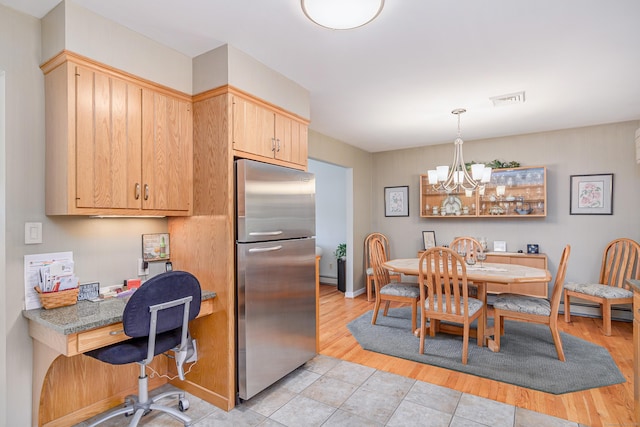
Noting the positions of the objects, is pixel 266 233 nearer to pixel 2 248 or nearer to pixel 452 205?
pixel 2 248

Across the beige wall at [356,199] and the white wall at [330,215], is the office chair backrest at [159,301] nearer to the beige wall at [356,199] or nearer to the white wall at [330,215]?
the beige wall at [356,199]

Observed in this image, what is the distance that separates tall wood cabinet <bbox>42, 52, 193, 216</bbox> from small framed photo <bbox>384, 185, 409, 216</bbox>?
157 inches

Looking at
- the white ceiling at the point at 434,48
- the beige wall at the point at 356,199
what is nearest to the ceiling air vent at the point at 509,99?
the white ceiling at the point at 434,48

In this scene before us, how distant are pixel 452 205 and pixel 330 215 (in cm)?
232

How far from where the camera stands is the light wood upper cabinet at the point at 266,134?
2.34 metres

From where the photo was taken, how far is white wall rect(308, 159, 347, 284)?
636cm

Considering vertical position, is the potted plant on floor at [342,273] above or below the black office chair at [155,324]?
below

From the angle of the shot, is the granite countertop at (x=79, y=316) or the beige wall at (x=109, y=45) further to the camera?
the beige wall at (x=109, y=45)

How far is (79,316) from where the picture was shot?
1.76 m

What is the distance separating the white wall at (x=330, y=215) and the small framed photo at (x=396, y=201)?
2.88 ft

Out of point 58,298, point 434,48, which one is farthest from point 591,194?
point 58,298

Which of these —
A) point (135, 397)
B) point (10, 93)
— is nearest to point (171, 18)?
point (10, 93)

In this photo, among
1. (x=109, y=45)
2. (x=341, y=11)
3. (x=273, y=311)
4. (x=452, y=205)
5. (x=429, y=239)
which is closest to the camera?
(x=341, y=11)

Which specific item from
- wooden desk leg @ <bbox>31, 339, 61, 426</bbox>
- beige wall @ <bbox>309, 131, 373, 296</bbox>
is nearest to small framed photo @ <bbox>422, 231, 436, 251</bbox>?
beige wall @ <bbox>309, 131, 373, 296</bbox>
